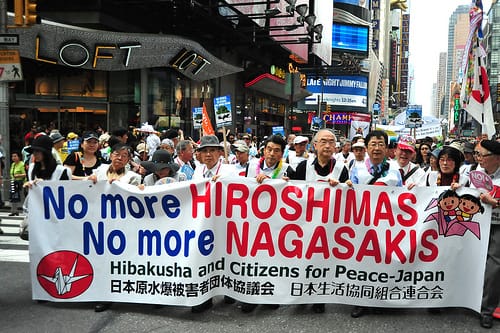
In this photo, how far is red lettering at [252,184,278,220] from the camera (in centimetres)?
482

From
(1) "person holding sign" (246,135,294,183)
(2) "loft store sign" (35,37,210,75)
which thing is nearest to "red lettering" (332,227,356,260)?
(1) "person holding sign" (246,135,294,183)

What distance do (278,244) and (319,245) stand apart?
39 centimetres

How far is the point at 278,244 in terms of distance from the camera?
479cm

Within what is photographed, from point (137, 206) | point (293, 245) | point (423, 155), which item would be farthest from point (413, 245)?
point (423, 155)

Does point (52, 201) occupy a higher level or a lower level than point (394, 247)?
higher

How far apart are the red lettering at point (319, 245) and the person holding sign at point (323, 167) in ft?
1.70

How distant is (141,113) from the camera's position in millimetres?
18438

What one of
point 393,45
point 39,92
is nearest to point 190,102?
point 39,92

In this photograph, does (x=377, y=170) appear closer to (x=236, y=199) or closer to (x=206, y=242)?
(x=236, y=199)

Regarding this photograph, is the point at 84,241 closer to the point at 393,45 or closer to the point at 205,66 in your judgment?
the point at 205,66

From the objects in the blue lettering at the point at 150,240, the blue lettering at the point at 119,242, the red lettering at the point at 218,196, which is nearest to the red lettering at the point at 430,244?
the red lettering at the point at 218,196

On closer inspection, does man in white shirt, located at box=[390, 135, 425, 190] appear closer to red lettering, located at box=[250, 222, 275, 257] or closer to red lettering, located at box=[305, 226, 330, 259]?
red lettering, located at box=[305, 226, 330, 259]

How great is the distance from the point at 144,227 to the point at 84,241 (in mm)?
611

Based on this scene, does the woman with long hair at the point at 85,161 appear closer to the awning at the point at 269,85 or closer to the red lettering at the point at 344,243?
the red lettering at the point at 344,243
